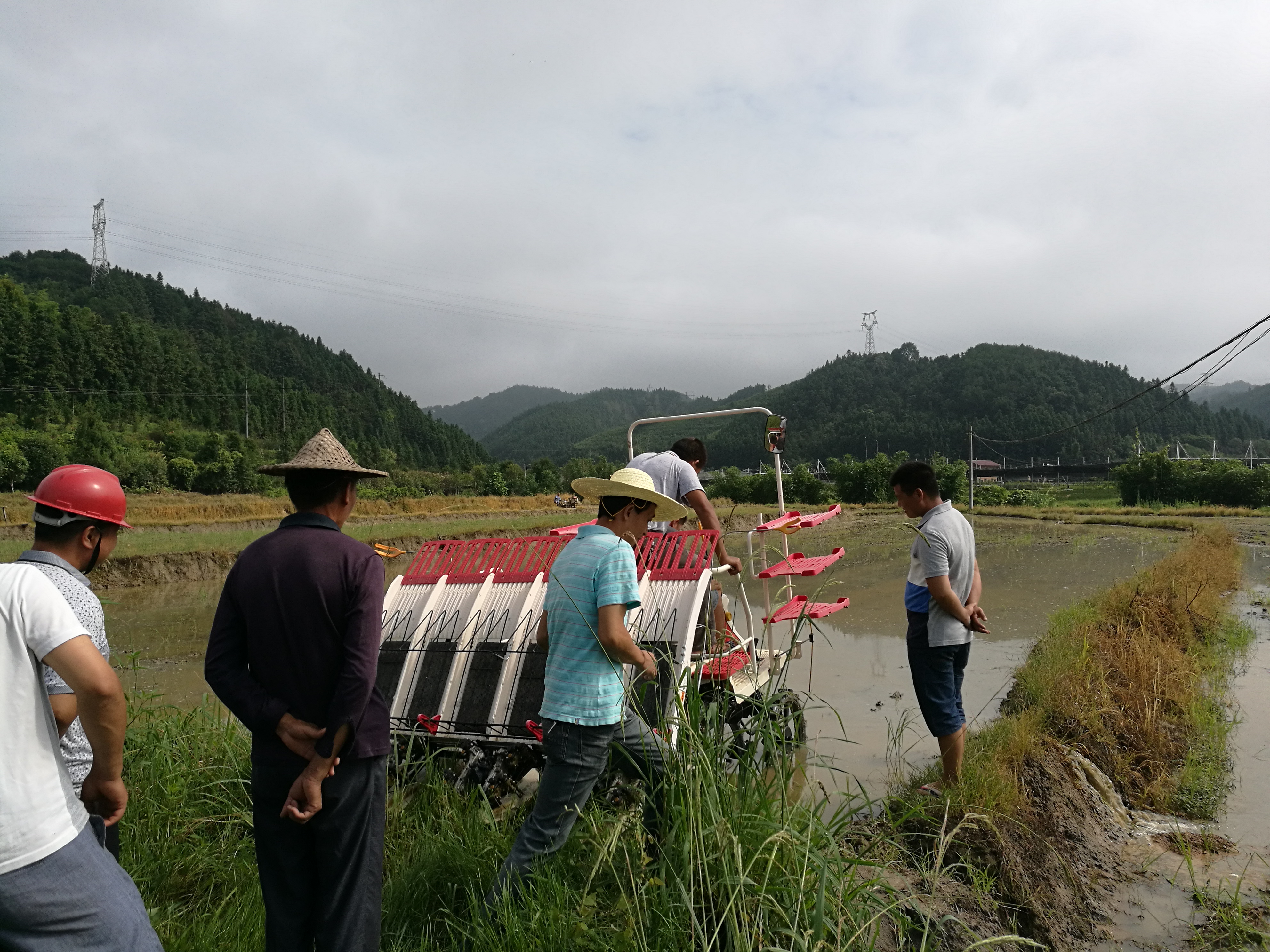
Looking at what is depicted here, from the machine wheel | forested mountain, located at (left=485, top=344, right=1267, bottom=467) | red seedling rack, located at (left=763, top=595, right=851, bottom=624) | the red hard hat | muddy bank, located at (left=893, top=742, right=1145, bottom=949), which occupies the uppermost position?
forested mountain, located at (left=485, top=344, right=1267, bottom=467)

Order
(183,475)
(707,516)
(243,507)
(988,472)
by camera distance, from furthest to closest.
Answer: (988,472)
(183,475)
(243,507)
(707,516)

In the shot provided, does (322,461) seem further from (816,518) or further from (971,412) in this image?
(971,412)

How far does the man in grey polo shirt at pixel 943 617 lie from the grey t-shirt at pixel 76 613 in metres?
3.34

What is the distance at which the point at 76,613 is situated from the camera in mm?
A: 2062

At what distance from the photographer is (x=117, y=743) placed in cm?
196

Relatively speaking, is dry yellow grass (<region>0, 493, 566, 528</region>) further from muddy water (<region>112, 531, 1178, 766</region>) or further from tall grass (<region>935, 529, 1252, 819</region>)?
tall grass (<region>935, 529, 1252, 819</region>)

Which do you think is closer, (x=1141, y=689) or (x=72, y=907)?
(x=72, y=907)

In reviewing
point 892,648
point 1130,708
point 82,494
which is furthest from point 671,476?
point 892,648

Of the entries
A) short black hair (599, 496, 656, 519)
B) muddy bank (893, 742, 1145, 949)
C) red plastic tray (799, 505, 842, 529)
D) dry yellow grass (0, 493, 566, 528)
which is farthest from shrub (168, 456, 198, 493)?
muddy bank (893, 742, 1145, 949)

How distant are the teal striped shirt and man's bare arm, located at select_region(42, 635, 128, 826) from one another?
4.06ft

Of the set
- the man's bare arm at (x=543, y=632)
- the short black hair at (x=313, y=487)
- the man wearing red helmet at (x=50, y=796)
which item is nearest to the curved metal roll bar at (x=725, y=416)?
the man's bare arm at (x=543, y=632)

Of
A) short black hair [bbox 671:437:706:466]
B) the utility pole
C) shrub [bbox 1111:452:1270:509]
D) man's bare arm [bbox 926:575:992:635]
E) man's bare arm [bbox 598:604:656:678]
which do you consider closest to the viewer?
man's bare arm [bbox 598:604:656:678]

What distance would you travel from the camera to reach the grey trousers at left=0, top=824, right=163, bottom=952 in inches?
65.0

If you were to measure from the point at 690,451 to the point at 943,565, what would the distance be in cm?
193
